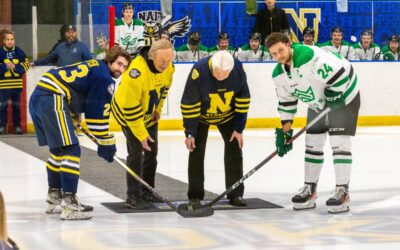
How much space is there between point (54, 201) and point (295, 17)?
9.11 meters

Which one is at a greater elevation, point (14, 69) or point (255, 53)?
point (255, 53)

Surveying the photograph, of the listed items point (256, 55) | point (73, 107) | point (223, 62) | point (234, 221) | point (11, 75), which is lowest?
point (234, 221)

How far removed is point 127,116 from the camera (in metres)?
5.65

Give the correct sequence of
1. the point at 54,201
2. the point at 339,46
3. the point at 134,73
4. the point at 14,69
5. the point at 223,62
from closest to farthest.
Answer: the point at 223,62 → the point at 134,73 → the point at 54,201 → the point at 14,69 → the point at 339,46

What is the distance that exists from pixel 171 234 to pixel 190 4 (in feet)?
31.2

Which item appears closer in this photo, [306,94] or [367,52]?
[306,94]

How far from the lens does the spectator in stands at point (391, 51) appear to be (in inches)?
498

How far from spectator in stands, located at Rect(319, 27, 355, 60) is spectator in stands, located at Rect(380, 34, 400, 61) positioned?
0.44 m

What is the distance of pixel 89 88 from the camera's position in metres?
5.43

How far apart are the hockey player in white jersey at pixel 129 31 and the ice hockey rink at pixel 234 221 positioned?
3.94 metres

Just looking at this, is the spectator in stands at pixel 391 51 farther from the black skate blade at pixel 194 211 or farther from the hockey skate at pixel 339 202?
the black skate blade at pixel 194 211

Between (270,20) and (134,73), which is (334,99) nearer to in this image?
(134,73)

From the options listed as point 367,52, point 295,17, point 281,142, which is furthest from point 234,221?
point 295,17

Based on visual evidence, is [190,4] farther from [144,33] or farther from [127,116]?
[127,116]
